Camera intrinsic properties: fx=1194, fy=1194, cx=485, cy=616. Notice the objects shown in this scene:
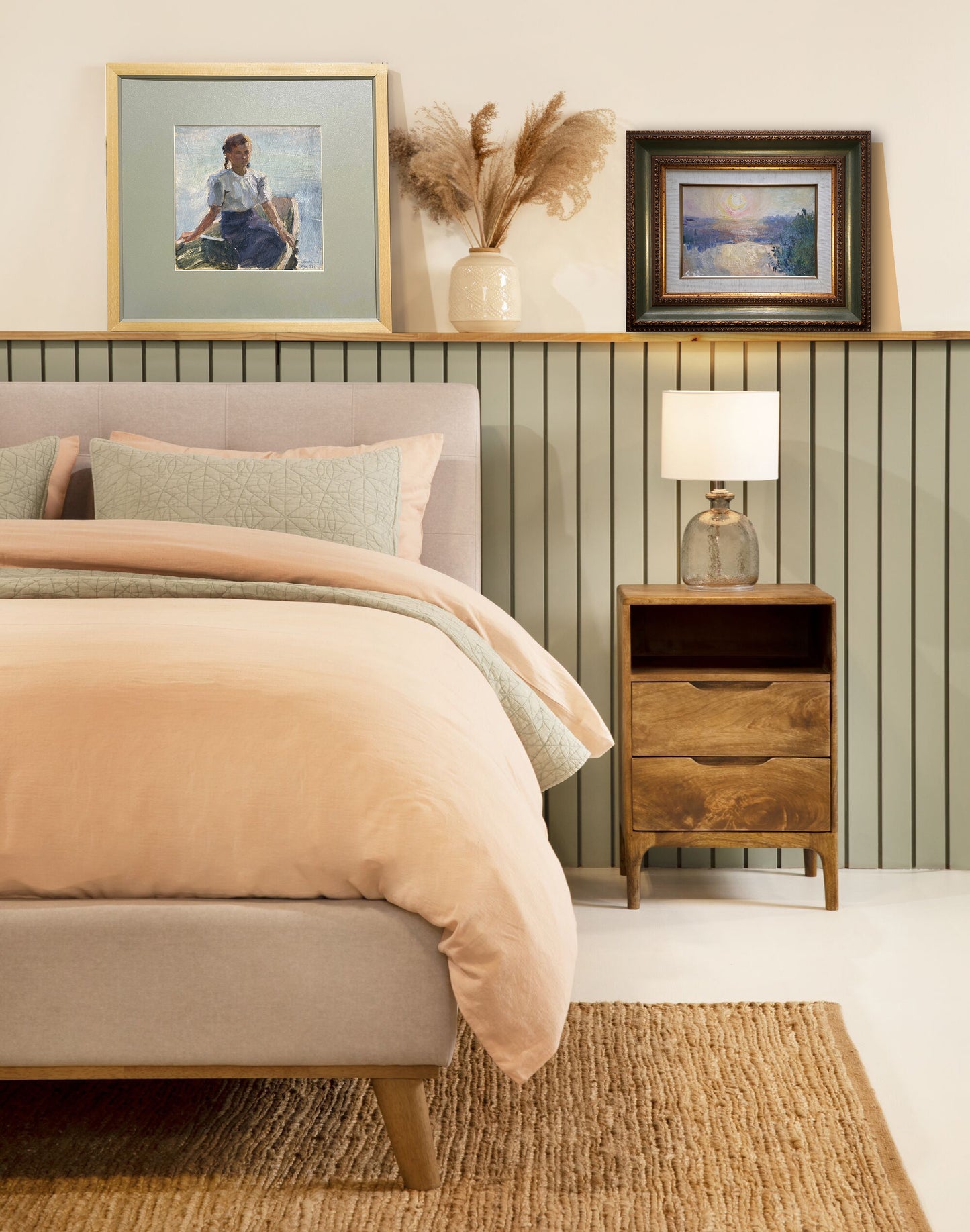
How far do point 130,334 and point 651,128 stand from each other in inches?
53.9

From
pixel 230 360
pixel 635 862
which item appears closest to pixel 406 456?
pixel 230 360

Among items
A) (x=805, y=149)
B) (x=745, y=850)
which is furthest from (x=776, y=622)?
(x=805, y=149)

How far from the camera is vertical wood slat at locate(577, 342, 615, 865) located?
9.57 ft

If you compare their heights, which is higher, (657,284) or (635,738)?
(657,284)

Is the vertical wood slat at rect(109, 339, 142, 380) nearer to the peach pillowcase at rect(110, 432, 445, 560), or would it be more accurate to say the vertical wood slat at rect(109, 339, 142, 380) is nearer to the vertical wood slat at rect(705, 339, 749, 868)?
the peach pillowcase at rect(110, 432, 445, 560)

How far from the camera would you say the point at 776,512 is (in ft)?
9.62

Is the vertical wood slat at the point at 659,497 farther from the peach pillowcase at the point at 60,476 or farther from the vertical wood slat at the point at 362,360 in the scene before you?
the peach pillowcase at the point at 60,476

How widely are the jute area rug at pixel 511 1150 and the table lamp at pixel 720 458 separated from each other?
111 cm

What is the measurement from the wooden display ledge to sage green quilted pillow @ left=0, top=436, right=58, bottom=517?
1.17ft

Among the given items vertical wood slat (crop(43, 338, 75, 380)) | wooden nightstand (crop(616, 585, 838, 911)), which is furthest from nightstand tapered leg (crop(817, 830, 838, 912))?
vertical wood slat (crop(43, 338, 75, 380))

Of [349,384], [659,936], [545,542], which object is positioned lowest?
[659,936]

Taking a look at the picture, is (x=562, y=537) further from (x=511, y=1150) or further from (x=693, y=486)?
(x=511, y=1150)

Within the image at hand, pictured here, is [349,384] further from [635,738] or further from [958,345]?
[958,345]

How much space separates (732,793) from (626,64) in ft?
5.83
